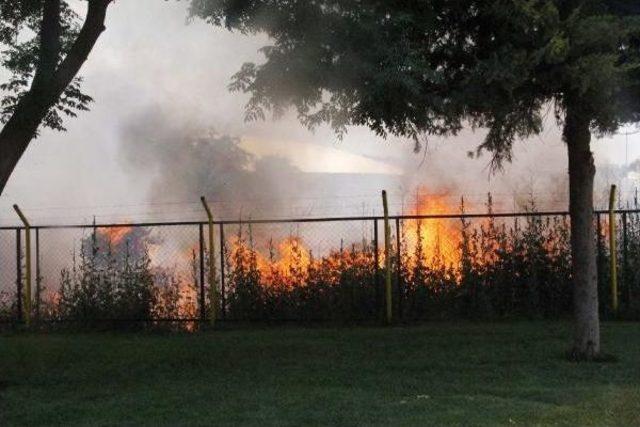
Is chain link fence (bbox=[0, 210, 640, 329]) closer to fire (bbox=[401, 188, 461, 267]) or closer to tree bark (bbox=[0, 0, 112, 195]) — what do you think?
fire (bbox=[401, 188, 461, 267])

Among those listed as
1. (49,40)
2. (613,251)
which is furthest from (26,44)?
(613,251)

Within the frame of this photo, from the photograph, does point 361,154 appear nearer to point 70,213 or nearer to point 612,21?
point 70,213

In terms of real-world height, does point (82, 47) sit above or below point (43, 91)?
above

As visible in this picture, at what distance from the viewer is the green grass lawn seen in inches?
265

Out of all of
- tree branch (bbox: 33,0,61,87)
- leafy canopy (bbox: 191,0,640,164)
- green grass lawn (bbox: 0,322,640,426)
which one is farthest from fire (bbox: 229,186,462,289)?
tree branch (bbox: 33,0,61,87)

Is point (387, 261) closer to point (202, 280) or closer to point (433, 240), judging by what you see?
point (433, 240)

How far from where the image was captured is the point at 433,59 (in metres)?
Answer: 8.62

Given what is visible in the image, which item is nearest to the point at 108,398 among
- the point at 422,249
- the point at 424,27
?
the point at 424,27

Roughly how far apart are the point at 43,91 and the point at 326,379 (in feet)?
13.2

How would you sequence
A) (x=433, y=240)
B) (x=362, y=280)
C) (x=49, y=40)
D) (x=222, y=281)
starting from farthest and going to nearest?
(x=433, y=240) → (x=222, y=281) → (x=362, y=280) → (x=49, y=40)

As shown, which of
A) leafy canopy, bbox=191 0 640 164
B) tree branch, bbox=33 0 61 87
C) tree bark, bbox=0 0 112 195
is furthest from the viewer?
tree branch, bbox=33 0 61 87

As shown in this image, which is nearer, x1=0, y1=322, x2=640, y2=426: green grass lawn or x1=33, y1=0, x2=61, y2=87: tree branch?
x1=0, y1=322, x2=640, y2=426: green grass lawn

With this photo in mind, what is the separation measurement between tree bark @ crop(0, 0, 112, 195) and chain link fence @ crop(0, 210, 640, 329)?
211 inches

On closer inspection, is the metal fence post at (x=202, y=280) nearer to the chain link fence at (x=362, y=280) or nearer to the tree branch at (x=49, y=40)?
the chain link fence at (x=362, y=280)
